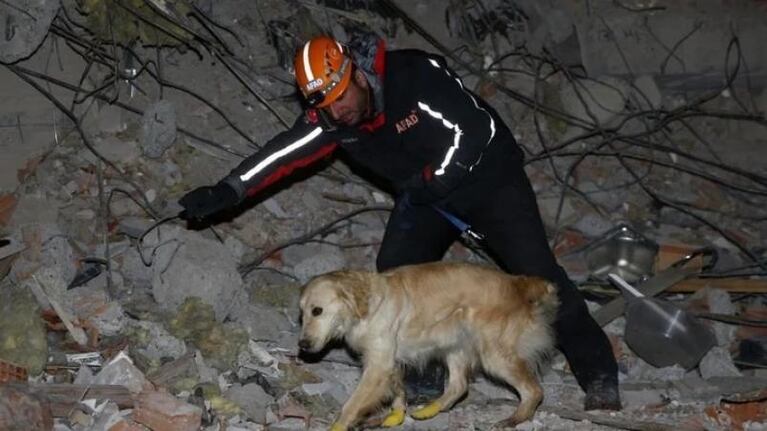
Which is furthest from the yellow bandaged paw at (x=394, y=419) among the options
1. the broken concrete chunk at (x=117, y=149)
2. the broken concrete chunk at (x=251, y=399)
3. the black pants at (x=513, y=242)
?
the broken concrete chunk at (x=117, y=149)

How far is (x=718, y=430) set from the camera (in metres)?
6.79

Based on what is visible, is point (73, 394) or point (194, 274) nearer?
point (73, 394)

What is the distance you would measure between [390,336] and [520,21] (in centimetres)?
520

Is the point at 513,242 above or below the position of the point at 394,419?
above

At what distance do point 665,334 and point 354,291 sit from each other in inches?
108

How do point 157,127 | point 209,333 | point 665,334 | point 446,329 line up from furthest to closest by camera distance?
1. point 157,127
2. point 665,334
3. point 209,333
4. point 446,329

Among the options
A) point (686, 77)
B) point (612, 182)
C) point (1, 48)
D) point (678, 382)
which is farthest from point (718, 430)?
point (1, 48)

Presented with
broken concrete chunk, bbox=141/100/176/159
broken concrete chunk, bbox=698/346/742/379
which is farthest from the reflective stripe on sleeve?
broken concrete chunk, bbox=698/346/742/379

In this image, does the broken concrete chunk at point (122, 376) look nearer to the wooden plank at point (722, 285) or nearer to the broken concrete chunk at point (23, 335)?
the broken concrete chunk at point (23, 335)

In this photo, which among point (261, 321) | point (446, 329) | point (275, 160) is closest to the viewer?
point (446, 329)

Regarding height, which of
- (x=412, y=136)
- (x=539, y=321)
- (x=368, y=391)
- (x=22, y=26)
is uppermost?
(x=22, y=26)

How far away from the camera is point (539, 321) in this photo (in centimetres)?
656

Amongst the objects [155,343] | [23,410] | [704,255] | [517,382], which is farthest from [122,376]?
[704,255]

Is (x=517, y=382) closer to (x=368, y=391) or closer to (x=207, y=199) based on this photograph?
(x=368, y=391)
